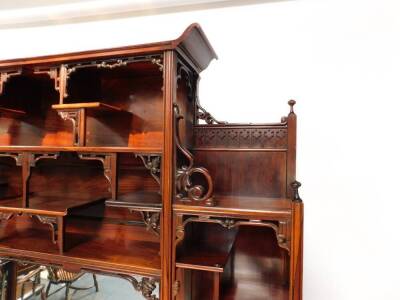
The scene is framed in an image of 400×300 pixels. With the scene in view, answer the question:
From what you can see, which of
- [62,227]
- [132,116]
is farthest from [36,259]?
[132,116]

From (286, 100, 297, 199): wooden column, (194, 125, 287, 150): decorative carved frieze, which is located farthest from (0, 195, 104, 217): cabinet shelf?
(286, 100, 297, 199): wooden column

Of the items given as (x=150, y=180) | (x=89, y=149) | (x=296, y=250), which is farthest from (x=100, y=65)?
(x=296, y=250)

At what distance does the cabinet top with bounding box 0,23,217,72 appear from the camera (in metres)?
1.28

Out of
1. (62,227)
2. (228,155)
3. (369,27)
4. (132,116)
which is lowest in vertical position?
(62,227)

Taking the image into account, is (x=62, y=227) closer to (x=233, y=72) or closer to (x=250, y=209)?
(x=250, y=209)

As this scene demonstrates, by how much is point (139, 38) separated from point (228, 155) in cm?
115

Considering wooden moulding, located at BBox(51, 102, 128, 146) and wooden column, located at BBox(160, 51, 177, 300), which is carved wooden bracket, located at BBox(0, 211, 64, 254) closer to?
wooden moulding, located at BBox(51, 102, 128, 146)

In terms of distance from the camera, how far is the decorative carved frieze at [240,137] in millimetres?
1440

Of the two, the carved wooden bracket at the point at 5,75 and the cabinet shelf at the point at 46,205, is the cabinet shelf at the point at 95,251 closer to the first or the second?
the cabinet shelf at the point at 46,205

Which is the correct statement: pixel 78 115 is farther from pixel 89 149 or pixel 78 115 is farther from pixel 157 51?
pixel 157 51

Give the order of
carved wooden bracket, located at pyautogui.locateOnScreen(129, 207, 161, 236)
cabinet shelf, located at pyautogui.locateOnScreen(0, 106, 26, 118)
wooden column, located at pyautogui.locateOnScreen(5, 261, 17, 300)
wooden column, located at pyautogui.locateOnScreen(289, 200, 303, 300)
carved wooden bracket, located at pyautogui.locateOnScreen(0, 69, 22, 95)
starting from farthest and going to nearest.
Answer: wooden column, located at pyautogui.locateOnScreen(5, 261, 17, 300)
cabinet shelf, located at pyautogui.locateOnScreen(0, 106, 26, 118)
carved wooden bracket, located at pyautogui.locateOnScreen(0, 69, 22, 95)
carved wooden bracket, located at pyautogui.locateOnScreen(129, 207, 161, 236)
wooden column, located at pyautogui.locateOnScreen(289, 200, 303, 300)

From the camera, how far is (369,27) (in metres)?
1.57

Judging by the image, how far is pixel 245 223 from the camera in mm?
1159

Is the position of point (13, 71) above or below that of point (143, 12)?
below
